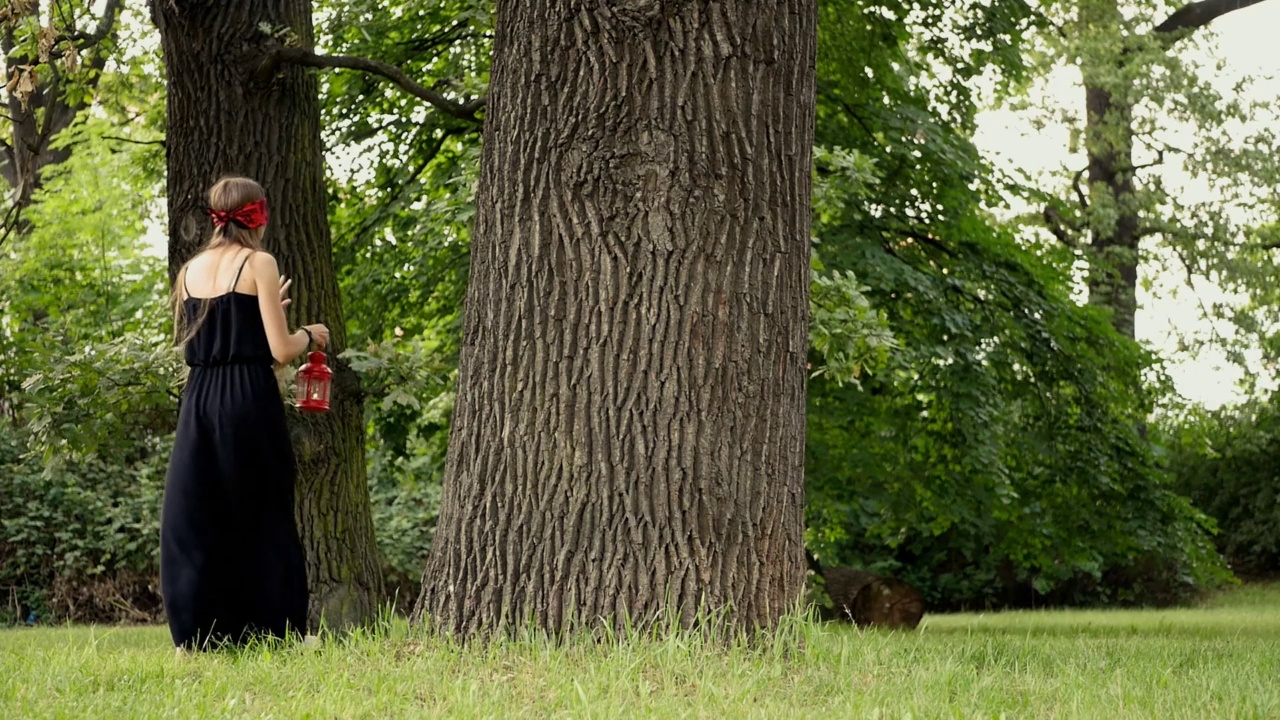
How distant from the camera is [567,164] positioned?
16.8ft

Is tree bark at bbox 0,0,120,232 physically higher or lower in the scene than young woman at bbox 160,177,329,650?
higher

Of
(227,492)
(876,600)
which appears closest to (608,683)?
(227,492)

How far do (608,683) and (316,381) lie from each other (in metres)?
2.78

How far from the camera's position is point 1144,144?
22344mm

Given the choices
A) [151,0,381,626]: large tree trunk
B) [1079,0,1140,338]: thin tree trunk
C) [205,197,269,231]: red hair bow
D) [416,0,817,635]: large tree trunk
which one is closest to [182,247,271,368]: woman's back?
[205,197,269,231]: red hair bow

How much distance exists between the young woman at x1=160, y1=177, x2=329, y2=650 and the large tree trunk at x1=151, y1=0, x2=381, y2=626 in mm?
2471

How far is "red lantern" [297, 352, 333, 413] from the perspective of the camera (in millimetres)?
6474

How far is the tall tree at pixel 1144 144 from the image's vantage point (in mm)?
19844

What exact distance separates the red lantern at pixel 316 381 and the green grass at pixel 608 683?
4.36 feet

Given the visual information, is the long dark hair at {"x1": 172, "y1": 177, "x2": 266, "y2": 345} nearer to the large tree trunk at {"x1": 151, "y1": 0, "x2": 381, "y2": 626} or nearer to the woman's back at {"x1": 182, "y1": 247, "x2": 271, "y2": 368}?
the woman's back at {"x1": 182, "y1": 247, "x2": 271, "y2": 368}

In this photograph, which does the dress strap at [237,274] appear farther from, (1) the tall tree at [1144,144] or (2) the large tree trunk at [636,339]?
(1) the tall tree at [1144,144]

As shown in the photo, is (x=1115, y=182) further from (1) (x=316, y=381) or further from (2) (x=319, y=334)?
(2) (x=319, y=334)

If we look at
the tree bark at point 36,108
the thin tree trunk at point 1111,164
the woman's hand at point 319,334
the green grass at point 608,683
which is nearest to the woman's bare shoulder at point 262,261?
the woman's hand at point 319,334

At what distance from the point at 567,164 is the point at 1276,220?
2081 cm
